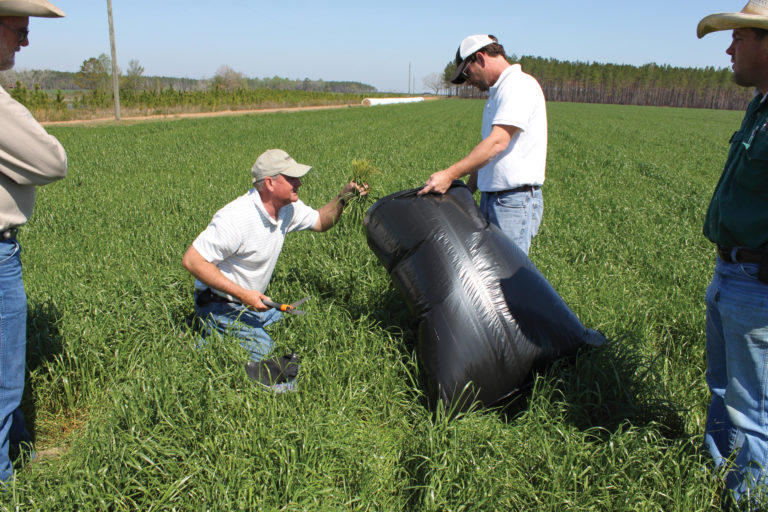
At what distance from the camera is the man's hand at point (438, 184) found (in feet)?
9.29

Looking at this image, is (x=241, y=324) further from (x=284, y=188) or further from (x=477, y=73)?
(x=477, y=73)

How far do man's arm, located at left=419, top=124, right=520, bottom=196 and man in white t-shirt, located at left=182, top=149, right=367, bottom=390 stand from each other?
814 millimetres

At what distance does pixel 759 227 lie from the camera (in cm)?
166

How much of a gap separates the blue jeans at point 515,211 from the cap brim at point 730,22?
1.40m

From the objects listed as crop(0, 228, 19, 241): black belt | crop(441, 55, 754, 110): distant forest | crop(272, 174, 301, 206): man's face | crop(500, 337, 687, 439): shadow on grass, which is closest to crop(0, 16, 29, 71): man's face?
crop(0, 228, 19, 241): black belt

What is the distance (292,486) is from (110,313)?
1.97 metres

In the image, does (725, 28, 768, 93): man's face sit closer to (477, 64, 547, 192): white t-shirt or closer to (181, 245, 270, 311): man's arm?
(477, 64, 547, 192): white t-shirt

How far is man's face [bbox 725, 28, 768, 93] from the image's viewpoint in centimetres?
164

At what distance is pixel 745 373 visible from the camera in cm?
178

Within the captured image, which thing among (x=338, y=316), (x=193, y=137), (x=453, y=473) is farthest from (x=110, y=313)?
(x=193, y=137)

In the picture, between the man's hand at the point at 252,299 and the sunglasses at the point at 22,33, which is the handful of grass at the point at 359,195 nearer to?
the man's hand at the point at 252,299

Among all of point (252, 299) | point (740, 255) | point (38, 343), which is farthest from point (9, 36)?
point (740, 255)

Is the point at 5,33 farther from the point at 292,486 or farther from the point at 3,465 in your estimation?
the point at 292,486

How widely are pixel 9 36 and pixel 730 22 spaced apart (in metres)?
2.52
